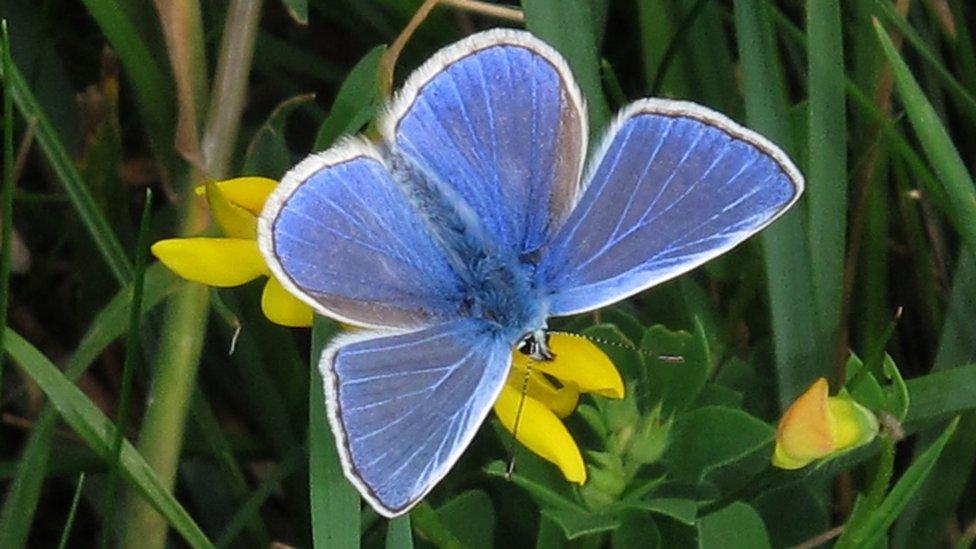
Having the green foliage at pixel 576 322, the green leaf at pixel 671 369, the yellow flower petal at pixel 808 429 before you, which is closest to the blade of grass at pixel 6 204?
the green foliage at pixel 576 322

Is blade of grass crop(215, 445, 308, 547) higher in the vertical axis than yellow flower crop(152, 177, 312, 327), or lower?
lower

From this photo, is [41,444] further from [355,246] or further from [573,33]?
[573,33]

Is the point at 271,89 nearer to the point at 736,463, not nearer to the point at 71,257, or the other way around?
the point at 71,257

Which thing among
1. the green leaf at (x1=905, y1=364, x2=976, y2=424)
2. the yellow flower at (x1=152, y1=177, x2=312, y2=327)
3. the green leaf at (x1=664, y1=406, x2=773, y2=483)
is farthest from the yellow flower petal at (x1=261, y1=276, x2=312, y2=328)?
the green leaf at (x1=905, y1=364, x2=976, y2=424)


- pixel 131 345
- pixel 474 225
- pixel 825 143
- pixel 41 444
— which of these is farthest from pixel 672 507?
pixel 41 444

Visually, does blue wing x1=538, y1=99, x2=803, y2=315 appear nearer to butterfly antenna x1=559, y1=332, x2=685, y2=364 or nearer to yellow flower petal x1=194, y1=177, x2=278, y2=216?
butterfly antenna x1=559, y1=332, x2=685, y2=364
